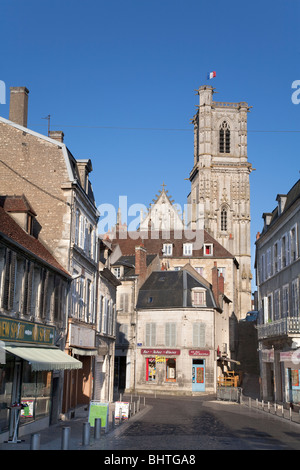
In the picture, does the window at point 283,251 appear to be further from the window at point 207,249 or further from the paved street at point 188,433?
the window at point 207,249

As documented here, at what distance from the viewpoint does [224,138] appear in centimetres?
8069

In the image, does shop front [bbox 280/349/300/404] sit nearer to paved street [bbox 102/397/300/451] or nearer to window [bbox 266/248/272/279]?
paved street [bbox 102/397/300/451]

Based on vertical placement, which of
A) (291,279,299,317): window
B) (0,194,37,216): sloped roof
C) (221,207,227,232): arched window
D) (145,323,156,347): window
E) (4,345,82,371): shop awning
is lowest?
(4,345,82,371): shop awning

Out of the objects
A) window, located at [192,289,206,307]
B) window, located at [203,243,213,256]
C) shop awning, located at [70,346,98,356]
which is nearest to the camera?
shop awning, located at [70,346,98,356]

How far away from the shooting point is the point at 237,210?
7481 cm

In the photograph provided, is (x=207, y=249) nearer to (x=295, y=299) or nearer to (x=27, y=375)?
(x=295, y=299)

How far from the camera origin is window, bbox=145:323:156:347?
1549 inches

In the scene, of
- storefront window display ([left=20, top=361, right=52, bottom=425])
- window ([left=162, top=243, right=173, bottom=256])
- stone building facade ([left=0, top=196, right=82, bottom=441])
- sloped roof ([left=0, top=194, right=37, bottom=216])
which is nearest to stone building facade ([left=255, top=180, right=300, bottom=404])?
stone building facade ([left=0, top=196, right=82, bottom=441])

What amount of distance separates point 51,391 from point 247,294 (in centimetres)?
5024

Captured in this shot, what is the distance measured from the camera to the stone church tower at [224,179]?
71812 millimetres

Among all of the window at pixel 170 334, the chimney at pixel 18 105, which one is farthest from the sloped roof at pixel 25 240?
the window at pixel 170 334

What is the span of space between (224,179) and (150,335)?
137 ft

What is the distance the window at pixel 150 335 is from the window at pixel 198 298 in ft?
11.3

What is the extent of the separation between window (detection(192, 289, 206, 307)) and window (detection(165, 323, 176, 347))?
2.28m
